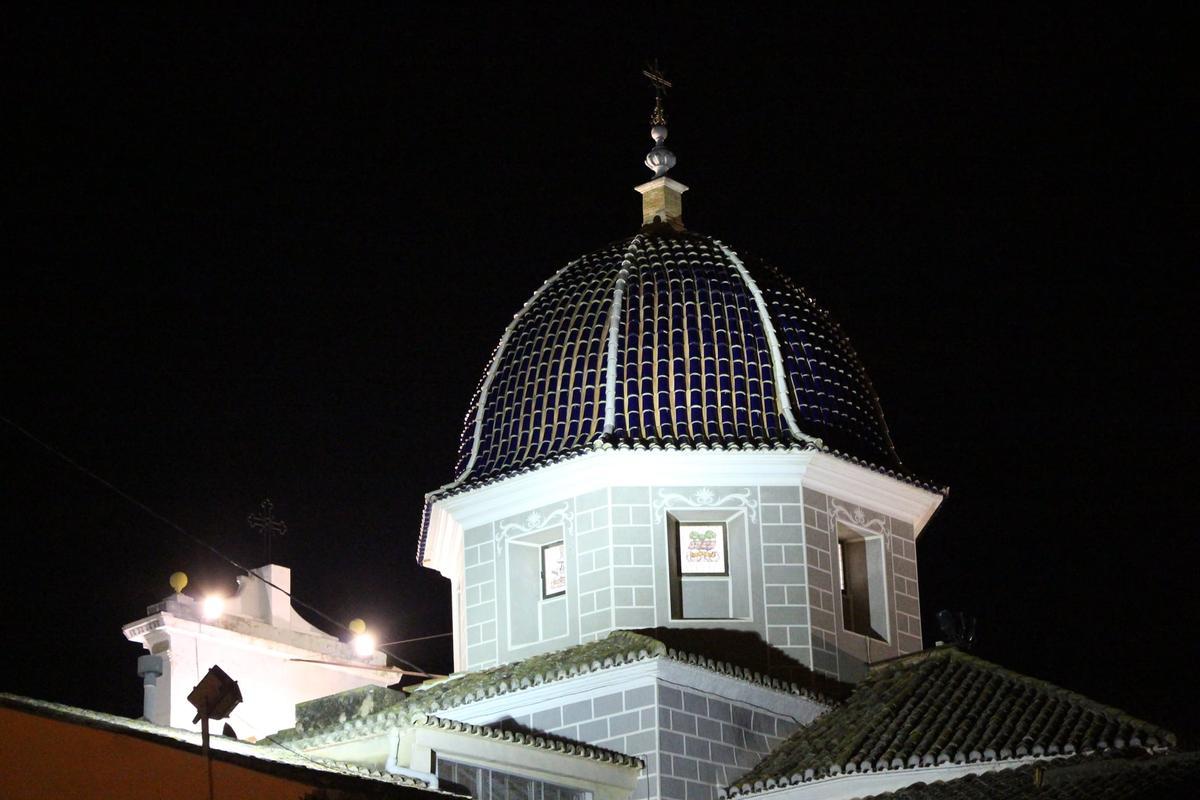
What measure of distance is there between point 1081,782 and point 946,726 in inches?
115

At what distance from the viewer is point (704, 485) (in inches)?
1145

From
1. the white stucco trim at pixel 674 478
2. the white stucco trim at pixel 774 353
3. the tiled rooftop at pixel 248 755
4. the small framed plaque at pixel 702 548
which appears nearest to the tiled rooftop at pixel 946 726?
the small framed plaque at pixel 702 548

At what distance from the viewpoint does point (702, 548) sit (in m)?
29.1

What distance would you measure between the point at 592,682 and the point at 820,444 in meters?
4.30

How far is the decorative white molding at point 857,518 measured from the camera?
97.5 feet

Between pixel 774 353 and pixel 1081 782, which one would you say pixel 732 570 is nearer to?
pixel 774 353

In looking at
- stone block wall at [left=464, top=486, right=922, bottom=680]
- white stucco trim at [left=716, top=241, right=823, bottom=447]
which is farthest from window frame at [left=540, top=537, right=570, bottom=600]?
white stucco trim at [left=716, top=241, right=823, bottom=447]

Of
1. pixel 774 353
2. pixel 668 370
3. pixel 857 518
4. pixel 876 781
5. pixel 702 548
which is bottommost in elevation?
pixel 876 781

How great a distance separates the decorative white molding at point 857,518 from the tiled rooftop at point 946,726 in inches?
84.5

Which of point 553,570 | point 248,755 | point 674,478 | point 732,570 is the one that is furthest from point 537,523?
point 248,755

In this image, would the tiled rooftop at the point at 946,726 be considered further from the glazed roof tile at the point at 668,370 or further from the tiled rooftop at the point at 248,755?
the tiled rooftop at the point at 248,755

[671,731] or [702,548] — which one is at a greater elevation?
[702,548]

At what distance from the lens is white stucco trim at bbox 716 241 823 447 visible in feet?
96.8

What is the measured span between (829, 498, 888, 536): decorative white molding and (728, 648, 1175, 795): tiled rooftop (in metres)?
2.15
